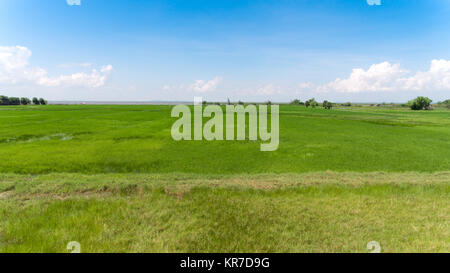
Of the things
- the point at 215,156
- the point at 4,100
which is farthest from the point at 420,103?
the point at 4,100

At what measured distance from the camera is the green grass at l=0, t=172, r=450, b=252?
361 cm

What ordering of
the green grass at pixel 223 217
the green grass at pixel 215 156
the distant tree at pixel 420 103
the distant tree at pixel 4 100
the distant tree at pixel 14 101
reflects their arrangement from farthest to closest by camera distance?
the distant tree at pixel 14 101, the distant tree at pixel 4 100, the distant tree at pixel 420 103, the green grass at pixel 215 156, the green grass at pixel 223 217

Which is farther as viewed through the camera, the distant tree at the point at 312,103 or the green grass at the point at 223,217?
the distant tree at the point at 312,103

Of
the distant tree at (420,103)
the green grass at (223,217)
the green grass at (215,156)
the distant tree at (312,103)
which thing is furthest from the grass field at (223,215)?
the distant tree at (312,103)

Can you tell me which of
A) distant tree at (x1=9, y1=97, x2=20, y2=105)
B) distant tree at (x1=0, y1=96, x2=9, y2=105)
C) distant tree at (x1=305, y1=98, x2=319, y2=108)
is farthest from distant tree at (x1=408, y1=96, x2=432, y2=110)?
distant tree at (x1=9, y1=97, x2=20, y2=105)

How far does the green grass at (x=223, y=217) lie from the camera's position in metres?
3.61

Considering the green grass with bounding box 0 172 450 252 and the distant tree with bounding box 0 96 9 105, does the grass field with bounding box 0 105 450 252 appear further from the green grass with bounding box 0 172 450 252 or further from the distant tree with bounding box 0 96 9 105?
the distant tree with bounding box 0 96 9 105

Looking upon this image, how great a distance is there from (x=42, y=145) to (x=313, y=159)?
64.6ft

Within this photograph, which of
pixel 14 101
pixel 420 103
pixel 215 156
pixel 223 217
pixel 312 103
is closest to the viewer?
pixel 223 217

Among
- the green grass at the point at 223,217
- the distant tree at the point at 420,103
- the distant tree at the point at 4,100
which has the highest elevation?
the distant tree at the point at 4,100

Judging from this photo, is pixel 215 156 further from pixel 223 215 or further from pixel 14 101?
pixel 14 101

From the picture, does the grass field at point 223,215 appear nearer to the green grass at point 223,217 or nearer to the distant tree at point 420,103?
the green grass at point 223,217

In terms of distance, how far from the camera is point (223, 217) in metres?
4.55
